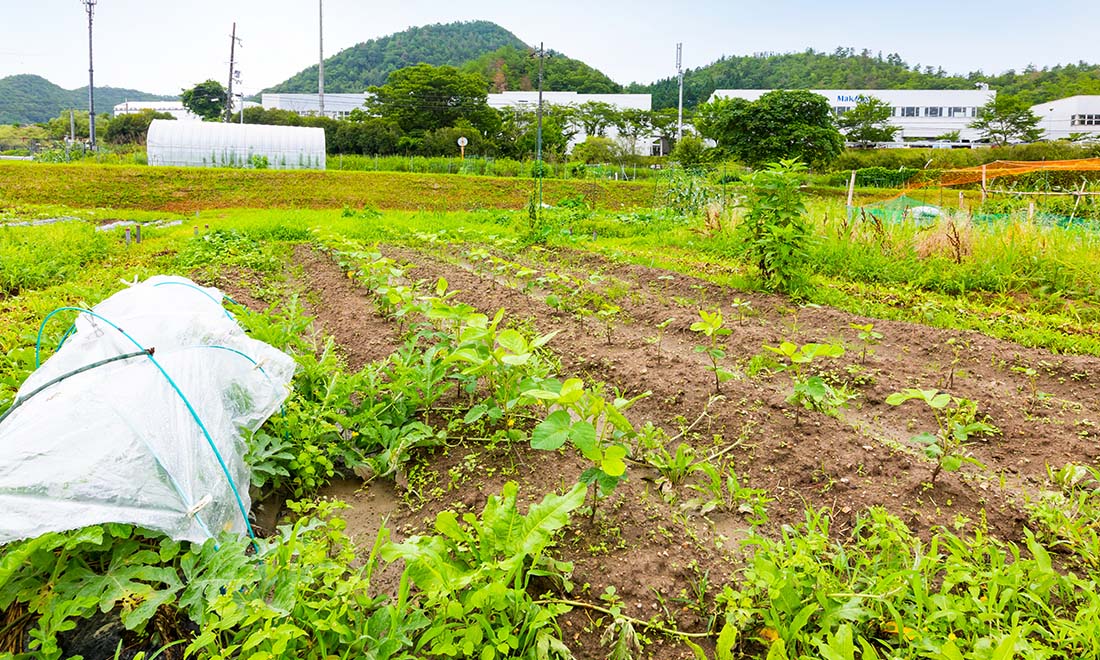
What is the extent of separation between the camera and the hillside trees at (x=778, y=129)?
31766 mm

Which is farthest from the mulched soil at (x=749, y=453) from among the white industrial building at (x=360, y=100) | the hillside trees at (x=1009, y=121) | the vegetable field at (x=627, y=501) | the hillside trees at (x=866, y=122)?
the white industrial building at (x=360, y=100)

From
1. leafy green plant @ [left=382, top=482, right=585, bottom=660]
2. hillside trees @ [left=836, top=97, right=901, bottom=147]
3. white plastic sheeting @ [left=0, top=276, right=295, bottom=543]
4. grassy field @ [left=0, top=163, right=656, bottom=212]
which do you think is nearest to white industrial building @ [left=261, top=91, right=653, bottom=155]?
hillside trees @ [left=836, top=97, right=901, bottom=147]

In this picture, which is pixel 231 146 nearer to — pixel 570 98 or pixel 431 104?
pixel 431 104

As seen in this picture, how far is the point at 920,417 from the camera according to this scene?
10.5ft

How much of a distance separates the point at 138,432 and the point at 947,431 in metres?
3.14

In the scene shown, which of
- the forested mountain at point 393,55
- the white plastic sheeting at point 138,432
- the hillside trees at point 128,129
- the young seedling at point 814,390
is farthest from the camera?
the forested mountain at point 393,55

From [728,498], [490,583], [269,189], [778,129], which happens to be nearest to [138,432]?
[490,583]

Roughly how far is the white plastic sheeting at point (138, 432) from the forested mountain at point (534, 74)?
222 ft

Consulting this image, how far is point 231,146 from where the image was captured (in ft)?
82.2

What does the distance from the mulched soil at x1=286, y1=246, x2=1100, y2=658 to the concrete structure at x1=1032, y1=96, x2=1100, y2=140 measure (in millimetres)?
56970

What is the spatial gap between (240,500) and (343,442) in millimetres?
768

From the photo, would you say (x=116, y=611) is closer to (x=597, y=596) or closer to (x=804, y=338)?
(x=597, y=596)

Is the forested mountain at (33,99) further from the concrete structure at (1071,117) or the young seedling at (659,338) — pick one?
the concrete structure at (1071,117)

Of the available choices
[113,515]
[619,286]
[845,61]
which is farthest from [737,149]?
[845,61]
